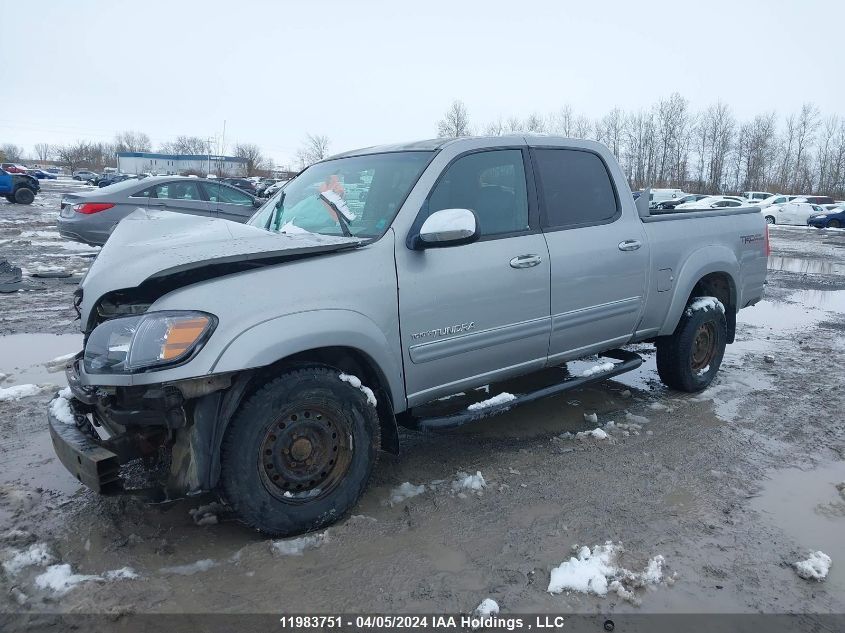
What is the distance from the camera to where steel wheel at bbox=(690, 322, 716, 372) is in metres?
5.38

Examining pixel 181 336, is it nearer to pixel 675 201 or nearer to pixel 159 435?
pixel 159 435

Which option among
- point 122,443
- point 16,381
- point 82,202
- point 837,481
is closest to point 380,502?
point 122,443

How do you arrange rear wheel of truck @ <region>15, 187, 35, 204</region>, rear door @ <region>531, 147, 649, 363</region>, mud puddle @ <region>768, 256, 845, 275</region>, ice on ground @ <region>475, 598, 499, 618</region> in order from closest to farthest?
1. ice on ground @ <region>475, 598, 499, 618</region>
2. rear door @ <region>531, 147, 649, 363</region>
3. mud puddle @ <region>768, 256, 845, 275</region>
4. rear wheel of truck @ <region>15, 187, 35, 204</region>

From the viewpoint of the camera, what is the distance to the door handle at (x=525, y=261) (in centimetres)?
383

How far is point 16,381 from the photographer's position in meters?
5.38

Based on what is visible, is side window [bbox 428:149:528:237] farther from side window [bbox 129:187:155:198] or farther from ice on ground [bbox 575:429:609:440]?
side window [bbox 129:187:155:198]

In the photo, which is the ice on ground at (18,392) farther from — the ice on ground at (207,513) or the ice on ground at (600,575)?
the ice on ground at (600,575)

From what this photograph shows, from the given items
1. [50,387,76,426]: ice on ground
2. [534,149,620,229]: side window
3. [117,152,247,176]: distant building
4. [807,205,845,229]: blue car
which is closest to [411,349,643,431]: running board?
[534,149,620,229]: side window

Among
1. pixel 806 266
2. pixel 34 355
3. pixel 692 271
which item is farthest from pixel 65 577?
Result: pixel 806 266

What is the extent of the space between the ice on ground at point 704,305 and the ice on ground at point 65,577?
14.2 ft

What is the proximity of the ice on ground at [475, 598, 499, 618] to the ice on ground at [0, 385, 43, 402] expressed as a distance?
162 inches

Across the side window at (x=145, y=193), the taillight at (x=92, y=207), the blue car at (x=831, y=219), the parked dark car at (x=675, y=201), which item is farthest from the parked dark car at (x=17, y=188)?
the blue car at (x=831, y=219)

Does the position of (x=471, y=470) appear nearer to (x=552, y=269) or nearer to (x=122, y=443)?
(x=552, y=269)

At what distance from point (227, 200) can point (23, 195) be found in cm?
1995
